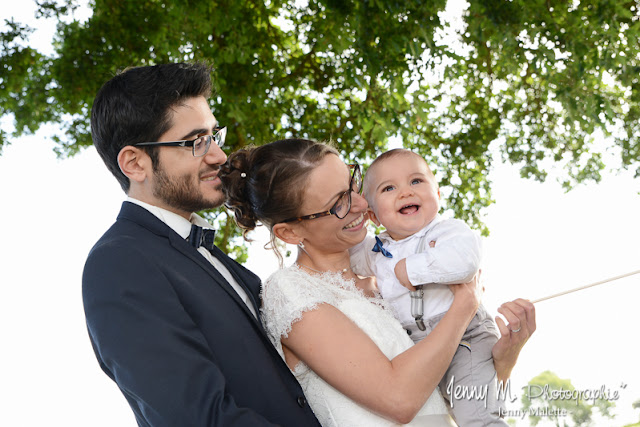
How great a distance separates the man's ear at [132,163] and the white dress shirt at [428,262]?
787mm

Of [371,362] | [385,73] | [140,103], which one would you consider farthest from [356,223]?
[385,73]

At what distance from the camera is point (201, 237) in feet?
5.69

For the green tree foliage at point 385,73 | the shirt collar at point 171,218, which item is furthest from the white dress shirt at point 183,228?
the green tree foliage at point 385,73

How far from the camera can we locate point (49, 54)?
4.88 metres

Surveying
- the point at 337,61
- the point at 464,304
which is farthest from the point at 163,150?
the point at 337,61

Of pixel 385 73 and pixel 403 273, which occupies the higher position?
pixel 385 73

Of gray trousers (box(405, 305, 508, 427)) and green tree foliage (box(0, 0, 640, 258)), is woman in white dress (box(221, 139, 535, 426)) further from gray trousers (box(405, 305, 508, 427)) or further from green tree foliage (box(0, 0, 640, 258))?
green tree foliage (box(0, 0, 640, 258))

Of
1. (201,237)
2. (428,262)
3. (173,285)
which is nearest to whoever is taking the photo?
(173,285)

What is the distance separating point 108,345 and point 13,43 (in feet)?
13.7

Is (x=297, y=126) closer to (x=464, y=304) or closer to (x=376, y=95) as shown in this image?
(x=376, y=95)

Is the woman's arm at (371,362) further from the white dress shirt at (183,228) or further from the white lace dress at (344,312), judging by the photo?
the white dress shirt at (183,228)

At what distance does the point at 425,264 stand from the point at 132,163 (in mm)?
879

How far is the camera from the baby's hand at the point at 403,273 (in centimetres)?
190

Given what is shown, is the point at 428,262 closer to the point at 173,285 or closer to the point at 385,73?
the point at 173,285
